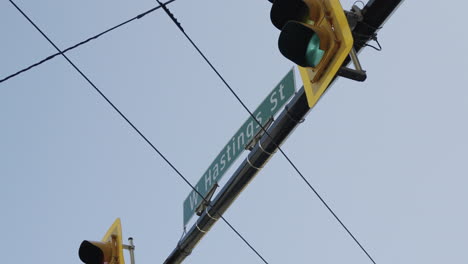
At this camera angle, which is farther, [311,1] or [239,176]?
[239,176]

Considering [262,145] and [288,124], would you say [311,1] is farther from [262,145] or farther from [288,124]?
[262,145]

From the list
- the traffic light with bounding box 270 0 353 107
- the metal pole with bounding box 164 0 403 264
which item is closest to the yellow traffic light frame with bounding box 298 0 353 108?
the traffic light with bounding box 270 0 353 107

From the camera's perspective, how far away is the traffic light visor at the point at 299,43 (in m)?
4.95

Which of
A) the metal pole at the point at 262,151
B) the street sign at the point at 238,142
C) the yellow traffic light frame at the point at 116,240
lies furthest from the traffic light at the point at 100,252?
the street sign at the point at 238,142

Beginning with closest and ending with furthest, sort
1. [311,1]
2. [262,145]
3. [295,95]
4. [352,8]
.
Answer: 1. [311,1]
2. [352,8]
3. [295,95]
4. [262,145]

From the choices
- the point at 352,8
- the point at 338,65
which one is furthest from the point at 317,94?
the point at 352,8

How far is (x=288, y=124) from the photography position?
627 centimetres

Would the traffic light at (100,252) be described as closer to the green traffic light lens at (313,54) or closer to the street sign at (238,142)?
the street sign at (238,142)

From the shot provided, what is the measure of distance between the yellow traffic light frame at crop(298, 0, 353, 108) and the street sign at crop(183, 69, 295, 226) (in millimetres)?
1256

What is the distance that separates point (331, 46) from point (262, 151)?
1.83 metres

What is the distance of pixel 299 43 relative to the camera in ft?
16.3

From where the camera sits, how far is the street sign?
6.65 m

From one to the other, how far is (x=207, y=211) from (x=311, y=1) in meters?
2.76

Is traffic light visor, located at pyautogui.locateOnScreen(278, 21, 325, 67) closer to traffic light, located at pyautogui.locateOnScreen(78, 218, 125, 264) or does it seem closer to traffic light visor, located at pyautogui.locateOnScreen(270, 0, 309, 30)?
traffic light visor, located at pyautogui.locateOnScreen(270, 0, 309, 30)
